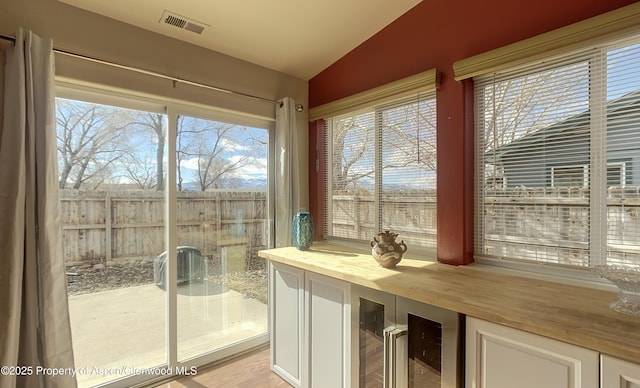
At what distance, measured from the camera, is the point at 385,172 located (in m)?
2.45

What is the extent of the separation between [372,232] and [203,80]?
174 cm

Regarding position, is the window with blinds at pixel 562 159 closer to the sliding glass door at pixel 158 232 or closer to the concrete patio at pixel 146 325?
the sliding glass door at pixel 158 232

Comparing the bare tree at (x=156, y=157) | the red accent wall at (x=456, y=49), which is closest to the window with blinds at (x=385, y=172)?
the red accent wall at (x=456, y=49)

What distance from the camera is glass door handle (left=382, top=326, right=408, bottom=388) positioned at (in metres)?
1.48

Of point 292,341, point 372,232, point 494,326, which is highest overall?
point 372,232

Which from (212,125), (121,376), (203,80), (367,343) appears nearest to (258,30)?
(203,80)

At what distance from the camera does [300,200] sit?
296cm

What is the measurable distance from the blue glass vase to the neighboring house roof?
4.29 feet

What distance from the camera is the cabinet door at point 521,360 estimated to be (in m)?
1.01

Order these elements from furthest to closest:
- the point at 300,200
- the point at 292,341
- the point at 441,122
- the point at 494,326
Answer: the point at 300,200
the point at 292,341
the point at 441,122
the point at 494,326

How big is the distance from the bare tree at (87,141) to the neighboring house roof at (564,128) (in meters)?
2.35

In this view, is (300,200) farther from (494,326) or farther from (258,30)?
(494,326)

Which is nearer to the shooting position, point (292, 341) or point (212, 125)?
point (292, 341)

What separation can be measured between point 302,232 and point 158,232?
1.03 meters
